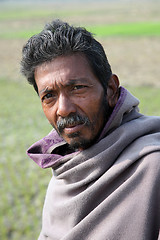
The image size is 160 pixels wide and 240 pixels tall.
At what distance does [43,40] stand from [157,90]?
9990 millimetres

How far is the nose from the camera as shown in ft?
5.24

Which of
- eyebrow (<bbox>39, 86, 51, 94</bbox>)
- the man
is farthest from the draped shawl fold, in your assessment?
eyebrow (<bbox>39, 86, 51, 94</bbox>)

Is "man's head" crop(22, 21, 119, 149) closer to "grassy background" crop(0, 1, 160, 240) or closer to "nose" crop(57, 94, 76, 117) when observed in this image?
"nose" crop(57, 94, 76, 117)

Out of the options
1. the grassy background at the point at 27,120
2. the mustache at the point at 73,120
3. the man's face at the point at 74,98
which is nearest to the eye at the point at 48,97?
the man's face at the point at 74,98

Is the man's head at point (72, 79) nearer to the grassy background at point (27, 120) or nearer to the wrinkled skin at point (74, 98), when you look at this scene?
the wrinkled skin at point (74, 98)

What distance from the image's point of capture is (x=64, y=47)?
1.61 metres

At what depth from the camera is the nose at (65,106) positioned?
1598 mm

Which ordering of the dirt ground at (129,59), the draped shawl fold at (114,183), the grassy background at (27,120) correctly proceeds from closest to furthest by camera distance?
the draped shawl fold at (114,183) → the grassy background at (27,120) → the dirt ground at (129,59)

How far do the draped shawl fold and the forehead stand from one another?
0.81 ft

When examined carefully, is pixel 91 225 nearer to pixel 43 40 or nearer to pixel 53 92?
pixel 53 92

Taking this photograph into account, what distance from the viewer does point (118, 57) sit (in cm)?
1678

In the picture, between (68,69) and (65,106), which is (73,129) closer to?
(65,106)

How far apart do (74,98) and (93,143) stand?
0.88 feet

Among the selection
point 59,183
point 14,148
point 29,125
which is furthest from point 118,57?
point 59,183
